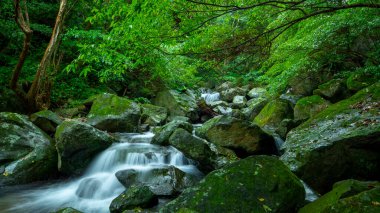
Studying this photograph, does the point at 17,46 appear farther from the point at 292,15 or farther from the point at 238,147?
the point at 292,15

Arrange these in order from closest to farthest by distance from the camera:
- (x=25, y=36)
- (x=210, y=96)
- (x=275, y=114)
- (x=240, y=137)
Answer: (x=240, y=137)
(x=25, y=36)
(x=275, y=114)
(x=210, y=96)

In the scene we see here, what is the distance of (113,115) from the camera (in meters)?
10.3

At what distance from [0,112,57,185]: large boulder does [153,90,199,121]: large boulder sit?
7213 millimetres

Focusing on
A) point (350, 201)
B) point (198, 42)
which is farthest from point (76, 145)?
point (350, 201)

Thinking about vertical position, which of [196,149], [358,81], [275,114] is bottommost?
[196,149]

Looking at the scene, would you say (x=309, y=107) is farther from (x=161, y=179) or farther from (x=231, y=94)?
(x=231, y=94)

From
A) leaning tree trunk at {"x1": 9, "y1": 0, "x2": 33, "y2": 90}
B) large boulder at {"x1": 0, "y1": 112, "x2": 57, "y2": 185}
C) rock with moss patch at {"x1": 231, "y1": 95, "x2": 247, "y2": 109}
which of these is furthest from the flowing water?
rock with moss patch at {"x1": 231, "y1": 95, "x2": 247, "y2": 109}

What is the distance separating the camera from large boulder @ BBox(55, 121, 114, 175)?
24.5 feet

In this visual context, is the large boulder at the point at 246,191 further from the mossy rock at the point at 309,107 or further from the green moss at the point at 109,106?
the green moss at the point at 109,106

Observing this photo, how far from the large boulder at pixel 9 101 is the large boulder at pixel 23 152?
7.19 feet

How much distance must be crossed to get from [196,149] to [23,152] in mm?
4380

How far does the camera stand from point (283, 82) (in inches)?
344

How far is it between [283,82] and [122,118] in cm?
556

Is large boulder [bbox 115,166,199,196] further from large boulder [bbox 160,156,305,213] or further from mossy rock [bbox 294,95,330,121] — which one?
mossy rock [bbox 294,95,330,121]
